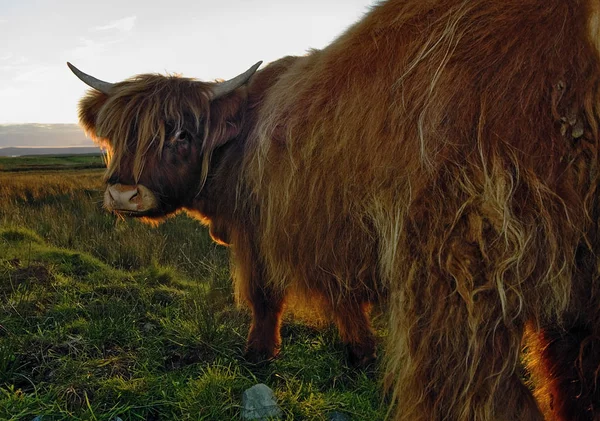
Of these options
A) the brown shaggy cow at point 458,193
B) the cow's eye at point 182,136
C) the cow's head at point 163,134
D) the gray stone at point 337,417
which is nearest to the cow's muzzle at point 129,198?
the cow's head at point 163,134

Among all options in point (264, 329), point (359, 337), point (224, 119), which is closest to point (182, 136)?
point (224, 119)

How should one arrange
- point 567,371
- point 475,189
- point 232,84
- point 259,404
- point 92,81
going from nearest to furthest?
point 475,189 < point 567,371 < point 259,404 < point 232,84 < point 92,81

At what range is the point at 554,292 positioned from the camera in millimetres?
1390

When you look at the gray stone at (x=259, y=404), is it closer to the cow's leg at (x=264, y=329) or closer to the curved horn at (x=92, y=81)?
the cow's leg at (x=264, y=329)

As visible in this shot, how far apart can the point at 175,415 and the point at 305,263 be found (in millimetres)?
910

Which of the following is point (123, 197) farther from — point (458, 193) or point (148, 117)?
point (458, 193)

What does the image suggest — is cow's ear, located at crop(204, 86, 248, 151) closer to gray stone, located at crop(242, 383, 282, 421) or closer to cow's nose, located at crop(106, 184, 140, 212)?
cow's nose, located at crop(106, 184, 140, 212)

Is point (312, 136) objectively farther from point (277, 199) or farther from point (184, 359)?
point (184, 359)

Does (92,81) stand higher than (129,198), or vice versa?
(92,81)

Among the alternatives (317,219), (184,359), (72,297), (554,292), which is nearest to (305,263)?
(317,219)

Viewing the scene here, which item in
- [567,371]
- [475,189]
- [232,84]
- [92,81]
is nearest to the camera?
[475,189]

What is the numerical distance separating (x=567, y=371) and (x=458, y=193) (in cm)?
82

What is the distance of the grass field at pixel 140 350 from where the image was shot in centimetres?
229

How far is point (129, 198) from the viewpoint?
2453 millimetres
